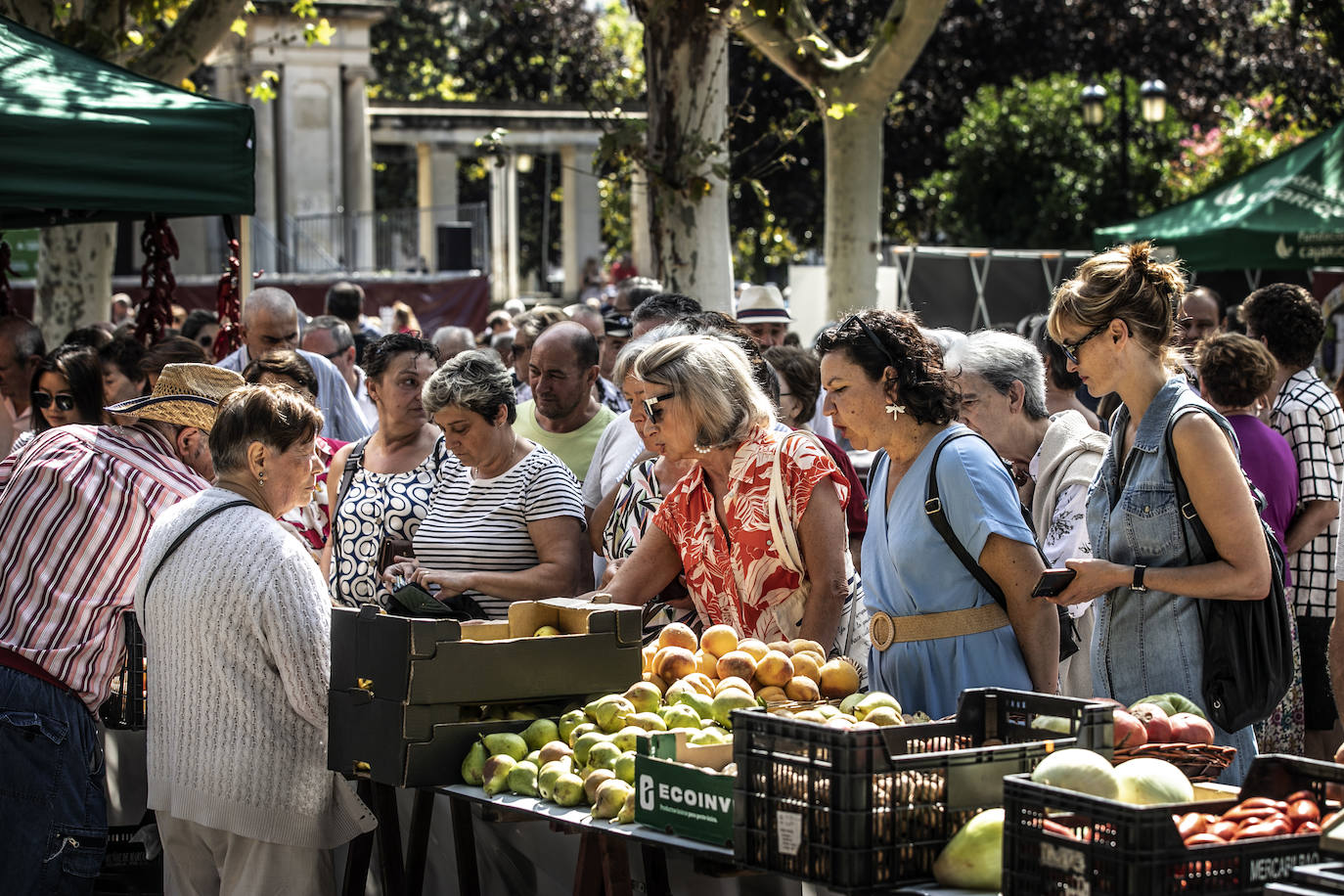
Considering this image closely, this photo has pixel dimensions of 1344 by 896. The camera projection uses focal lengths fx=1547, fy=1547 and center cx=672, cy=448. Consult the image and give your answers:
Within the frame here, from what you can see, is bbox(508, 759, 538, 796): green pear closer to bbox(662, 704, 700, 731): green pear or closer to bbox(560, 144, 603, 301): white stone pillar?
bbox(662, 704, 700, 731): green pear

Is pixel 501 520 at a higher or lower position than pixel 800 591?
higher

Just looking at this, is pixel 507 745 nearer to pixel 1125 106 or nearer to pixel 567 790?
pixel 567 790

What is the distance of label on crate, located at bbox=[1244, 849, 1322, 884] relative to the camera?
2707 millimetres

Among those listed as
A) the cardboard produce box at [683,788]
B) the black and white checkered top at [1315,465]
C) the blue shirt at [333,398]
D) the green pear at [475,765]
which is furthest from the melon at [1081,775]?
the blue shirt at [333,398]

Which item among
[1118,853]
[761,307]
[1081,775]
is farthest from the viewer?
[761,307]

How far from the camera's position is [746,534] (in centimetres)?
465

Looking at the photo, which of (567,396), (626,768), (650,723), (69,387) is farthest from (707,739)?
(69,387)

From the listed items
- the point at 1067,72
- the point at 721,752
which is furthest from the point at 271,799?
the point at 1067,72

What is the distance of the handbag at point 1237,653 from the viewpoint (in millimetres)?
3834

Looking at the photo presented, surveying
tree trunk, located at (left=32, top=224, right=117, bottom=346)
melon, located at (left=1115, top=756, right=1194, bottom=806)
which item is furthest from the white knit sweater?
tree trunk, located at (left=32, top=224, right=117, bottom=346)

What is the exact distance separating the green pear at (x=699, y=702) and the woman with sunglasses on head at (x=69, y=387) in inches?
135

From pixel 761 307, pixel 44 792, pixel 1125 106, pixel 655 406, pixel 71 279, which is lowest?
pixel 44 792

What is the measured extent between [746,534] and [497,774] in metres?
1.17

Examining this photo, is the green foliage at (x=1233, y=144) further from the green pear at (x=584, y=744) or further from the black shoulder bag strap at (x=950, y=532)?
the green pear at (x=584, y=744)
